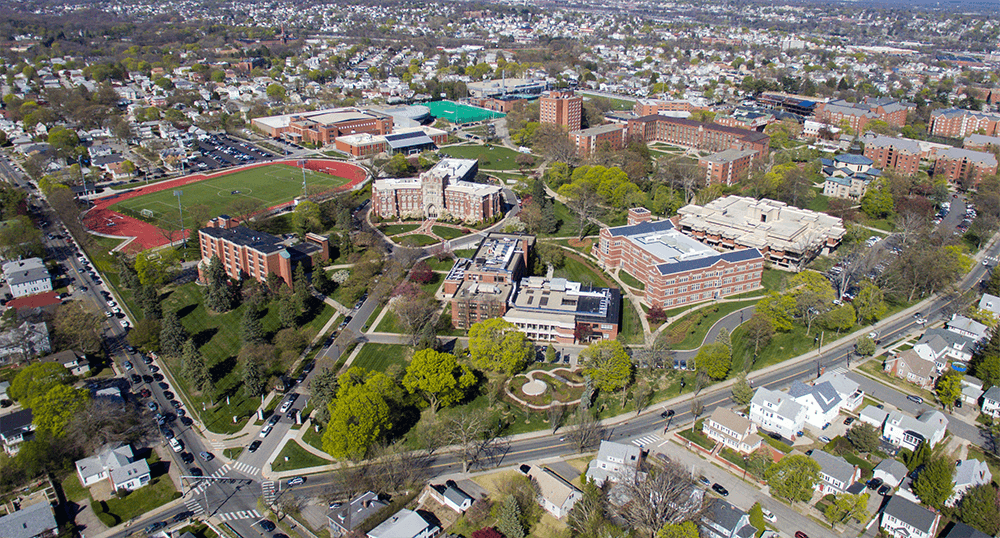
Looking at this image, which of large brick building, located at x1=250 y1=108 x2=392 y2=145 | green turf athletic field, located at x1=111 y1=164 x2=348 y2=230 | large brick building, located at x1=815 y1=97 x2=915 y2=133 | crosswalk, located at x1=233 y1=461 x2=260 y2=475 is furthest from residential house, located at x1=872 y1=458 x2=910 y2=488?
large brick building, located at x1=250 y1=108 x2=392 y2=145

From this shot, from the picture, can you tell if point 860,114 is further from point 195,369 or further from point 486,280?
Result: point 195,369

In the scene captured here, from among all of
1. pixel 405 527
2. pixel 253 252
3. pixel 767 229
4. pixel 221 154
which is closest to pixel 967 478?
pixel 405 527

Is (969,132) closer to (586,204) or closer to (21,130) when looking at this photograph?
(586,204)

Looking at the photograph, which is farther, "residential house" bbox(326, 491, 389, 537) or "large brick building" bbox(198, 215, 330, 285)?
"large brick building" bbox(198, 215, 330, 285)

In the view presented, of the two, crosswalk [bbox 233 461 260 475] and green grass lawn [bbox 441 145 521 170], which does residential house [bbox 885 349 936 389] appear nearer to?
crosswalk [bbox 233 461 260 475]

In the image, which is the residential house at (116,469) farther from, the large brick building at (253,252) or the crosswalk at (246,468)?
the large brick building at (253,252)

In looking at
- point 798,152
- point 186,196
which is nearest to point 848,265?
point 798,152

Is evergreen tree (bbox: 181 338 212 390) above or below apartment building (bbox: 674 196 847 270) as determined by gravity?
below
